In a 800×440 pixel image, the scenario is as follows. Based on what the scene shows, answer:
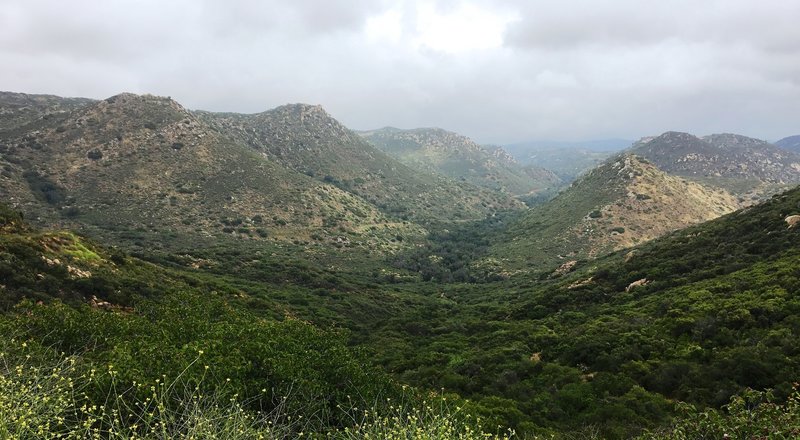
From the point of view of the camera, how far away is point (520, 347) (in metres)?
37.7

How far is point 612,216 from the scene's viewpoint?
118 metres

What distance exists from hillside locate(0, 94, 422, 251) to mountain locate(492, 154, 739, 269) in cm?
4537

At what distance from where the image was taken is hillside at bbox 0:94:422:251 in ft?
338

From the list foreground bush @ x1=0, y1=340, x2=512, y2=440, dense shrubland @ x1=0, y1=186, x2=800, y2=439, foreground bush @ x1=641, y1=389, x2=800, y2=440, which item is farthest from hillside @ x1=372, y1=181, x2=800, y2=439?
foreground bush @ x1=0, y1=340, x2=512, y2=440

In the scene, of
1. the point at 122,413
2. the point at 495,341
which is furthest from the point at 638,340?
the point at 122,413

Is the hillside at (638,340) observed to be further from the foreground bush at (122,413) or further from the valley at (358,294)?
the foreground bush at (122,413)

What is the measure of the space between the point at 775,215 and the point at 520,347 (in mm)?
43704

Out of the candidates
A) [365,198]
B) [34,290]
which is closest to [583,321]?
[34,290]

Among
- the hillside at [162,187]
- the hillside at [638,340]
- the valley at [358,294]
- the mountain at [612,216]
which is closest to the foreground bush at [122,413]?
the valley at [358,294]

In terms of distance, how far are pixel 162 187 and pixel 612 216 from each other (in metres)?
130

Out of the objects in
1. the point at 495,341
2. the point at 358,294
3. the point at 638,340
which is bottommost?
the point at 358,294

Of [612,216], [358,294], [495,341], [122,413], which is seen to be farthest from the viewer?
[612,216]

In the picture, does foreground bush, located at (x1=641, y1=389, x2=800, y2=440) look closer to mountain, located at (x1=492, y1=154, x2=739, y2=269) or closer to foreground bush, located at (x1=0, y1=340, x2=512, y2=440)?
foreground bush, located at (x1=0, y1=340, x2=512, y2=440)

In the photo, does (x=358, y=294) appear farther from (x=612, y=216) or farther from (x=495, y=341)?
(x=612, y=216)
